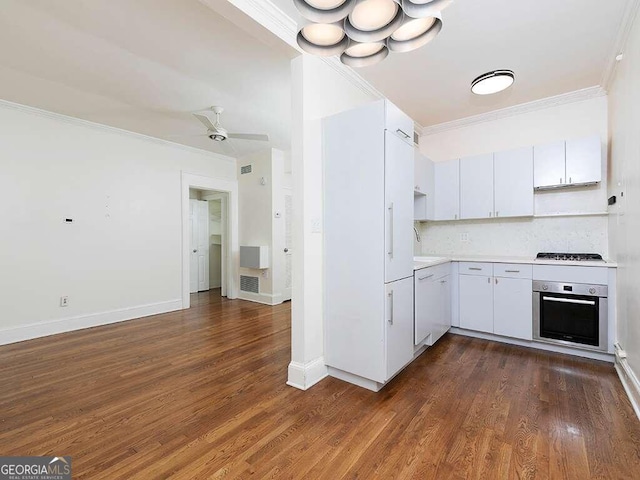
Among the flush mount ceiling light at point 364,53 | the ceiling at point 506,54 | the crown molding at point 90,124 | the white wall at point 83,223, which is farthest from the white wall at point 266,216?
the flush mount ceiling light at point 364,53

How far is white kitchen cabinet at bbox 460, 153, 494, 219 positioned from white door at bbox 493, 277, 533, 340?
88cm

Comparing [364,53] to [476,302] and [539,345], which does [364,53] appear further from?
[539,345]

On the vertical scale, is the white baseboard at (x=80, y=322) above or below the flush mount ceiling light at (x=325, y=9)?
below

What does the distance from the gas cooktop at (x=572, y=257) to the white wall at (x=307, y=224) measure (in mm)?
2491

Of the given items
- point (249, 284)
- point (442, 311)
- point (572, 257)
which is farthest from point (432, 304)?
point (249, 284)

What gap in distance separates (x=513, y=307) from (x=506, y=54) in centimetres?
241

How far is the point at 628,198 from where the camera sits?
2.18 meters

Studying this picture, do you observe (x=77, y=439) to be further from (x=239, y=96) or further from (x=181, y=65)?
(x=239, y=96)

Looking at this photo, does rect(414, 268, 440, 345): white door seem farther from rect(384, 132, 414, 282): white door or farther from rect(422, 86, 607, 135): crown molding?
rect(422, 86, 607, 135): crown molding

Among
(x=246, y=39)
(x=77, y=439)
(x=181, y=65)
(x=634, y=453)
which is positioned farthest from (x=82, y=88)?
(x=634, y=453)

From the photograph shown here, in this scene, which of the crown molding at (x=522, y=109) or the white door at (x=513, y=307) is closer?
the white door at (x=513, y=307)

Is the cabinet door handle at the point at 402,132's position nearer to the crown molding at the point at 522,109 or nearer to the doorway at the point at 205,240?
the crown molding at the point at 522,109

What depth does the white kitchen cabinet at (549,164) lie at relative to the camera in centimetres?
312

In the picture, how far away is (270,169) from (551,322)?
4408mm
